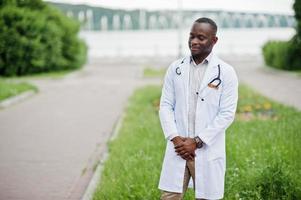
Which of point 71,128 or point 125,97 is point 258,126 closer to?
point 71,128

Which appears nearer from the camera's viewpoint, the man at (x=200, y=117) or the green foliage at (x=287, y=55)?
the man at (x=200, y=117)

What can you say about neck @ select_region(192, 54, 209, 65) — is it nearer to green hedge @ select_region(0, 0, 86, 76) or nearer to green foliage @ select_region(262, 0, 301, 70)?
green foliage @ select_region(262, 0, 301, 70)

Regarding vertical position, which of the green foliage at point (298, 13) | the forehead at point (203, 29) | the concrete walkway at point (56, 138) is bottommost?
the concrete walkway at point (56, 138)

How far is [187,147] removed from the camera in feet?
13.3

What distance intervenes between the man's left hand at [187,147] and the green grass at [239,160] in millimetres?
1780

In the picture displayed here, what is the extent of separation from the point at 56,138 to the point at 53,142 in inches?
17.0

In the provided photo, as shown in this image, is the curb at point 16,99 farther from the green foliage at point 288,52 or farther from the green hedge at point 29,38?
the green foliage at point 288,52

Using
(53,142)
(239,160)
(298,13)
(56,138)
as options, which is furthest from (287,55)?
(239,160)

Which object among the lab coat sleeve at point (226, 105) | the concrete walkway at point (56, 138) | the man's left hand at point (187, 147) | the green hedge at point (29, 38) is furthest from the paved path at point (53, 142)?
the green hedge at point (29, 38)

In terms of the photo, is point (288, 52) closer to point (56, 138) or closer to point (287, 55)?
point (287, 55)

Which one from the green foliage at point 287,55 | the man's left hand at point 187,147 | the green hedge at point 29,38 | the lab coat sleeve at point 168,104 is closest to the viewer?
the man's left hand at point 187,147

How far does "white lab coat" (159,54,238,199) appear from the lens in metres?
4.11

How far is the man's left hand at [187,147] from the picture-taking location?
4066 millimetres

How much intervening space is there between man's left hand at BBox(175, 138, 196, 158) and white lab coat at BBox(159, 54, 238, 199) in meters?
0.07
